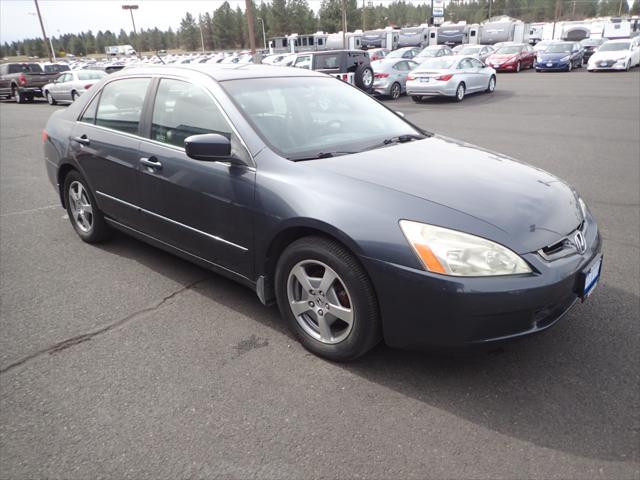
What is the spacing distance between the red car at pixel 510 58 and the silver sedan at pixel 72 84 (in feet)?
73.4

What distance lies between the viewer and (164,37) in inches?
5610

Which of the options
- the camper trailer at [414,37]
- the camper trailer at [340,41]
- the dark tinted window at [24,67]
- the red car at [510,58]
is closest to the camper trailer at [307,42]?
the camper trailer at [340,41]

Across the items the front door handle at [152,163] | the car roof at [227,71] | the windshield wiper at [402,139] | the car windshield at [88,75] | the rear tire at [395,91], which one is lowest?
the rear tire at [395,91]

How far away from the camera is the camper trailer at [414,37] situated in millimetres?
48406

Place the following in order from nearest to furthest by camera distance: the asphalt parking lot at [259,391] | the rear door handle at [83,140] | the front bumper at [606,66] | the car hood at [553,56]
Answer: the asphalt parking lot at [259,391]
the rear door handle at [83,140]
the front bumper at [606,66]
the car hood at [553,56]

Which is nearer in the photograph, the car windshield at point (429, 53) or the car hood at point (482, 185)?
the car hood at point (482, 185)

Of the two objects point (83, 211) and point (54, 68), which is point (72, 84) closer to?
point (54, 68)

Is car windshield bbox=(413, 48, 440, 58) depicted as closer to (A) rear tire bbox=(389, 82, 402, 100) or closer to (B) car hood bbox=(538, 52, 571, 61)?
(B) car hood bbox=(538, 52, 571, 61)

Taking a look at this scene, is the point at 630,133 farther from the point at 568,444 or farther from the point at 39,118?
the point at 39,118

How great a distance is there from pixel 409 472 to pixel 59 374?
2028 millimetres

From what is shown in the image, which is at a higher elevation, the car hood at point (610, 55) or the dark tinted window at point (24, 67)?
the dark tinted window at point (24, 67)

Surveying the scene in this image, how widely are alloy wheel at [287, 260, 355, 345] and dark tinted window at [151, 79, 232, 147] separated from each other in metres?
1.04

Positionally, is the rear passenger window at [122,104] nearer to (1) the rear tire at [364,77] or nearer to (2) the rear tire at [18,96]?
(1) the rear tire at [364,77]

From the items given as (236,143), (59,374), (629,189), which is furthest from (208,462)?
(629,189)
